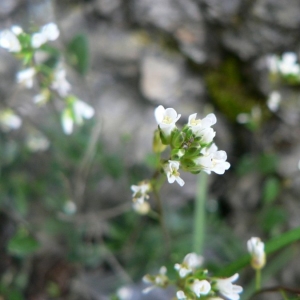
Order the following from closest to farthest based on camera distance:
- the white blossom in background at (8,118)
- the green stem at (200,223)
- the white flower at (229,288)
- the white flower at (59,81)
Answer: the white flower at (229,288)
the white flower at (59,81)
the green stem at (200,223)
the white blossom in background at (8,118)

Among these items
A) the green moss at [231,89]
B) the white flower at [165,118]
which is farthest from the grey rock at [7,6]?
the white flower at [165,118]

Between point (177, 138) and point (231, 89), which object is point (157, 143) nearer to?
point (177, 138)

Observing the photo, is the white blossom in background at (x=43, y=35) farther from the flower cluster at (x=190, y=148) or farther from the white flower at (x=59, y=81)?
the flower cluster at (x=190, y=148)

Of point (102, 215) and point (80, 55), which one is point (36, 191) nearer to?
point (102, 215)

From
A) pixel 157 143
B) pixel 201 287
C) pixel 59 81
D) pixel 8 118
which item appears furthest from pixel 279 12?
pixel 201 287

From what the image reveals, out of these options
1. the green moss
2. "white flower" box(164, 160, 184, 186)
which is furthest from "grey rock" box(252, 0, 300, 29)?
"white flower" box(164, 160, 184, 186)

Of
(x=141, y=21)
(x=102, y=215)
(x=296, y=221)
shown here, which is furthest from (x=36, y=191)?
(x=296, y=221)

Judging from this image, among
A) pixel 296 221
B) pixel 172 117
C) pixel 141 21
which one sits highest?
pixel 141 21
